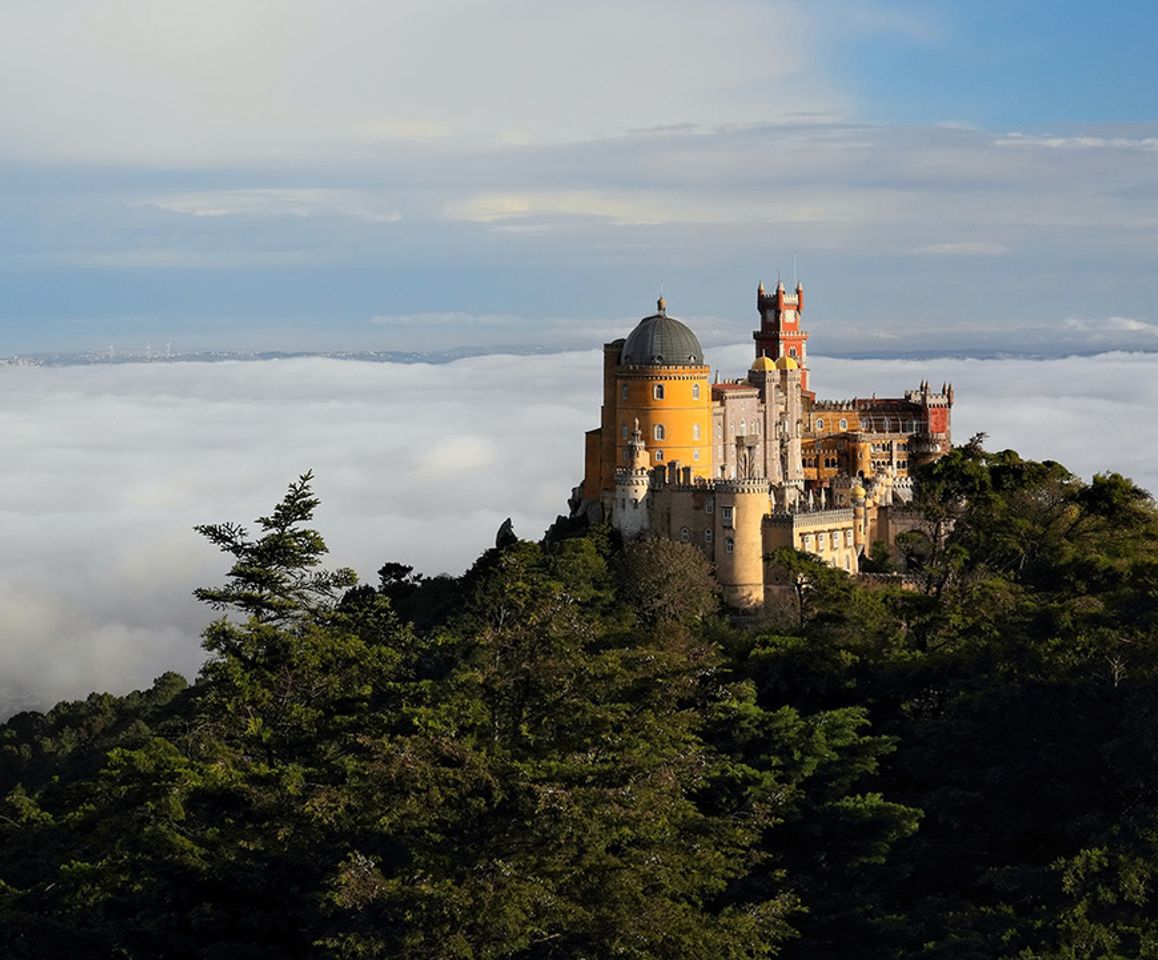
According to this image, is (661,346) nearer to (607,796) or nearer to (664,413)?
(664,413)

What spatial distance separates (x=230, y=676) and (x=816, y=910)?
14951mm

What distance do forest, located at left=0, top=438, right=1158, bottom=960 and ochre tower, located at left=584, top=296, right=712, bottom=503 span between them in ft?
77.0

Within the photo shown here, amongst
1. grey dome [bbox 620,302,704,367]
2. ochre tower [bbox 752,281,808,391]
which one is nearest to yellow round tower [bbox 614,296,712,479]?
grey dome [bbox 620,302,704,367]

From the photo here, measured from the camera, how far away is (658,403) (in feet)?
261

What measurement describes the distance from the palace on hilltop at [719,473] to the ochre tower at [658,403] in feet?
0.13

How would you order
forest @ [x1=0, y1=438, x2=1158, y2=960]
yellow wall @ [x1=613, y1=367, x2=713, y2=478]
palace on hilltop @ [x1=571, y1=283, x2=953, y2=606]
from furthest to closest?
yellow wall @ [x1=613, y1=367, x2=713, y2=478] < palace on hilltop @ [x1=571, y1=283, x2=953, y2=606] < forest @ [x1=0, y1=438, x2=1158, y2=960]

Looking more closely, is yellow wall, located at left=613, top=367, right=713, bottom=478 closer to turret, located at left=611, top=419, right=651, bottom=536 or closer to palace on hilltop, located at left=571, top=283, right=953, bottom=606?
palace on hilltop, located at left=571, top=283, right=953, bottom=606

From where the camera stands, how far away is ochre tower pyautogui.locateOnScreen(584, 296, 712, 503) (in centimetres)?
7950

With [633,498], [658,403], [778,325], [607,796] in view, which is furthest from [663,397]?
[607,796]

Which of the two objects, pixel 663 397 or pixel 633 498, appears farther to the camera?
pixel 663 397

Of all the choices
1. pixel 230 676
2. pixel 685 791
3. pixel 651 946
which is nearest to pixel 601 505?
pixel 230 676

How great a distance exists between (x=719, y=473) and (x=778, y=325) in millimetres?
22323

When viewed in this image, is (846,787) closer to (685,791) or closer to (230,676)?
(685,791)

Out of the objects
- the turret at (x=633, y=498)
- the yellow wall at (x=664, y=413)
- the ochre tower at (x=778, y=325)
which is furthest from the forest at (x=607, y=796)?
the ochre tower at (x=778, y=325)
